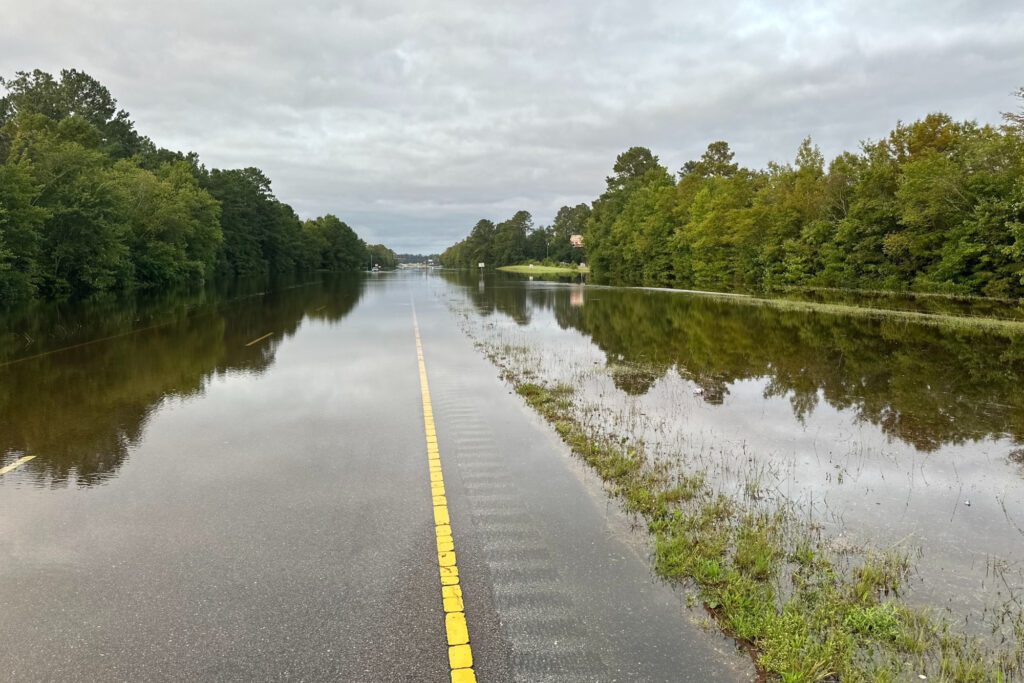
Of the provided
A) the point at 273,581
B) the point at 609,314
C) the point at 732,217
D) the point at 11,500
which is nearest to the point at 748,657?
the point at 273,581

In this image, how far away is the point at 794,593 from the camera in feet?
13.6

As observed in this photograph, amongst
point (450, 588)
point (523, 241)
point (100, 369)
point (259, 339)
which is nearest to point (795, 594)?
point (450, 588)

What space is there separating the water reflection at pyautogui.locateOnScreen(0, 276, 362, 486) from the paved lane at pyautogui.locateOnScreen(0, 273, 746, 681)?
0.38m

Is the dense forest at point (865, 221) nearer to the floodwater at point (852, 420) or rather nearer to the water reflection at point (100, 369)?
the floodwater at point (852, 420)

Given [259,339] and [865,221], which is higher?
[865,221]

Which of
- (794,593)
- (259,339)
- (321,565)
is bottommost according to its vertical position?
(794,593)

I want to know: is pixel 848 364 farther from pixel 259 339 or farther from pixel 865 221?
pixel 865 221

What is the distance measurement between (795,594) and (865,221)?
42.6 m

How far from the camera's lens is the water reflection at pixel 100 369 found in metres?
7.11

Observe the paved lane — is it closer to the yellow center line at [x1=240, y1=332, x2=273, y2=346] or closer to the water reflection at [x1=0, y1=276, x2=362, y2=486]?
the water reflection at [x1=0, y1=276, x2=362, y2=486]

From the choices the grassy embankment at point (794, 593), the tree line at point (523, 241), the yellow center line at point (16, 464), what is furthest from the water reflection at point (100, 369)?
the tree line at point (523, 241)

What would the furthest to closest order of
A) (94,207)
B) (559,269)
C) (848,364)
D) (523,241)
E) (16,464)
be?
(523,241)
(559,269)
(94,207)
(848,364)
(16,464)

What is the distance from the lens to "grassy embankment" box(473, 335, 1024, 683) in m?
3.38

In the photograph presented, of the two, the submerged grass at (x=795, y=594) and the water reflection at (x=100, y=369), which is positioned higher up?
the water reflection at (x=100, y=369)
